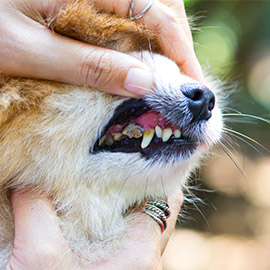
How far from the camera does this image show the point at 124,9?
6.56 feet

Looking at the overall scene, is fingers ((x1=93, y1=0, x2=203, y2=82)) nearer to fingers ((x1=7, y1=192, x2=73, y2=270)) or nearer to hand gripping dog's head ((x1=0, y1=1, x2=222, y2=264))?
hand gripping dog's head ((x1=0, y1=1, x2=222, y2=264))

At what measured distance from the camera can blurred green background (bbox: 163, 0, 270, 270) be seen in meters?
6.67

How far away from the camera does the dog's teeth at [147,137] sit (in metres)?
1.95

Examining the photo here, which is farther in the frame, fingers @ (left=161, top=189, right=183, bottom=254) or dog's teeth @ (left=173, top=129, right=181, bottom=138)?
fingers @ (left=161, top=189, right=183, bottom=254)

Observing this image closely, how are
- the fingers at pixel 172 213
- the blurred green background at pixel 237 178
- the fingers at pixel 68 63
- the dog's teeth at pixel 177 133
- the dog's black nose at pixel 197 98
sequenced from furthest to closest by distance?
the blurred green background at pixel 237 178, the fingers at pixel 172 213, the dog's teeth at pixel 177 133, the dog's black nose at pixel 197 98, the fingers at pixel 68 63

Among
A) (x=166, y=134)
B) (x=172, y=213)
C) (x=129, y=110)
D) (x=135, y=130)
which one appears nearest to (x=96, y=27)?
(x=129, y=110)

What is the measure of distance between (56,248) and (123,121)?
0.75 meters

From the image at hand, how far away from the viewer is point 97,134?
196cm

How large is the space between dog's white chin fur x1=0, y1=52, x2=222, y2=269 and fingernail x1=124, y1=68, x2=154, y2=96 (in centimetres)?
7

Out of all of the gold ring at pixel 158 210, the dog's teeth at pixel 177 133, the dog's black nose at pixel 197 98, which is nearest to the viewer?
the dog's black nose at pixel 197 98

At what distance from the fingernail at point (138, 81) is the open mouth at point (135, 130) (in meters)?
0.07

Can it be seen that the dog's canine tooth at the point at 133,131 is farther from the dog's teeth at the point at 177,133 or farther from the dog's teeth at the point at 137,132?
the dog's teeth at the point at 177,133

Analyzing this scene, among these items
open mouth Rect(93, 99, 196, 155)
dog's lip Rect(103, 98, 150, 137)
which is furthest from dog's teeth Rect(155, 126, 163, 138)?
dog's lip Rect(103, 98, 150, 137)

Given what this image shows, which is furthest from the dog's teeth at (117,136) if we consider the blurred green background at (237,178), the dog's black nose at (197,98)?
the blurred green background at (237,178)
